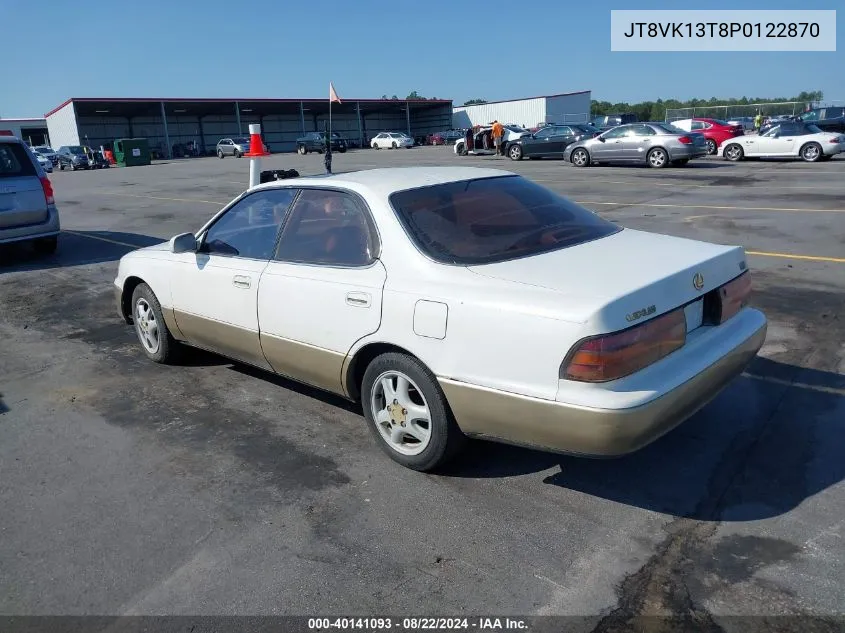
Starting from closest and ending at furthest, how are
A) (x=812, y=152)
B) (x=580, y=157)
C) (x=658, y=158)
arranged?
(x=658, y=158) → (x=812, y=152) → (x=580, y=157)

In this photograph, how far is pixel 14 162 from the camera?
32.3 ft

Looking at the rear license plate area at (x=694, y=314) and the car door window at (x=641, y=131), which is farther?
the car door window at (x=641, y=131)

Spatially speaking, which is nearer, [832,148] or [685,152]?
[685,152]

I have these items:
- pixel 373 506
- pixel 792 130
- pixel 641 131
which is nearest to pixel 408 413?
pixel 373 506

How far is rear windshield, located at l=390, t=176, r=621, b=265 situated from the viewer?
3605mm

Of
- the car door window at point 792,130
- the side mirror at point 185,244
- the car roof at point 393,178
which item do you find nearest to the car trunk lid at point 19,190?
the side mirror at point 185,244

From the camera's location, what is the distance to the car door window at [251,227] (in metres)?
4.40

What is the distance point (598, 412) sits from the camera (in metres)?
2.87

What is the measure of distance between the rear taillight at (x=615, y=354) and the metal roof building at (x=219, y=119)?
192 ft

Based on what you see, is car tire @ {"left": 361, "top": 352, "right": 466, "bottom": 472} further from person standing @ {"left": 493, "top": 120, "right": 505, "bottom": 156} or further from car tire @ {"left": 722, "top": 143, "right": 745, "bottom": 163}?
person standing @ {"left": 493, "top": 120, "right": 505, "bottom": 156}

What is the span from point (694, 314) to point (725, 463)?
32.7 inches

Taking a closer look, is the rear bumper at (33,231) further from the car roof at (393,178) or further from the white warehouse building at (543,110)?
the white warehouse building at (543,110)

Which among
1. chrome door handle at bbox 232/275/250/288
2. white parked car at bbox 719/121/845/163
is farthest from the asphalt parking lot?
white parked car at bbox 719/121/845/163

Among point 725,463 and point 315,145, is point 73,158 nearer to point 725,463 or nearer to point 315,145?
point 315,145
